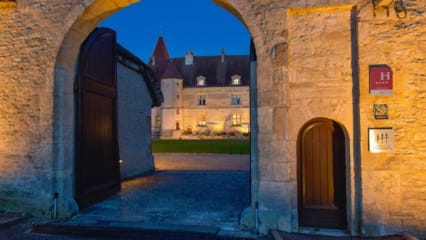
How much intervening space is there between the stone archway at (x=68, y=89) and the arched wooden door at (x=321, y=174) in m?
2.46

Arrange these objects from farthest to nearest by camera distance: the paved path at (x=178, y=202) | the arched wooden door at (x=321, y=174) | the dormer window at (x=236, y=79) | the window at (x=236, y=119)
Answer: the window at (x=236, y=119)
the dormer window at (x=236, y=79)
the paved path at (x=178, y=202)
the arched wooden door at (x=321, y=174)

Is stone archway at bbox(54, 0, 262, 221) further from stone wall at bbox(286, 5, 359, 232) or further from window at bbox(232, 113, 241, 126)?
window at bbox(232, 113, 241, 126)

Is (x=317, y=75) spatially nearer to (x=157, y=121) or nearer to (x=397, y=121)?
(x=397, y=121)

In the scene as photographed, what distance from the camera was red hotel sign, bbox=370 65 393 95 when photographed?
426 centimetres

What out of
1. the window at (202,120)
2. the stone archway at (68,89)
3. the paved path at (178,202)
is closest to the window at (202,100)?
the window at (202,120)

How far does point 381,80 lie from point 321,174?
5.43 feet

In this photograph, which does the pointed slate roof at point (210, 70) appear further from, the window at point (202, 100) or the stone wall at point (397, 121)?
the stone wall at point (397, 121)

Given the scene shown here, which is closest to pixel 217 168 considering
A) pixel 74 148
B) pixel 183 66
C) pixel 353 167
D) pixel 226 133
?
pixel 74 148

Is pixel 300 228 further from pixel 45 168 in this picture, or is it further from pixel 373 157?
pixel 45 168

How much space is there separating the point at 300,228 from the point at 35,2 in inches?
242

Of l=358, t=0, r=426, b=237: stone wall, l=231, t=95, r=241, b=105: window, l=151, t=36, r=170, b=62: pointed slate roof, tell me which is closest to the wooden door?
l=358, t=0, r=426, b=237: stone wall

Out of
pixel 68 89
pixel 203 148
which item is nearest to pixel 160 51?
pixel 203 148

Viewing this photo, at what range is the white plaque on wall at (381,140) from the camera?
4211 millimetres

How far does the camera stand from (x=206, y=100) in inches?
1609
